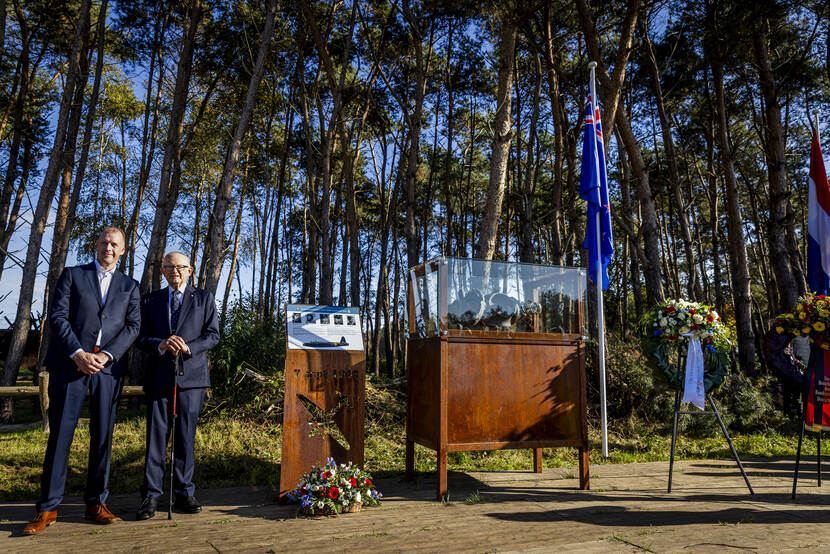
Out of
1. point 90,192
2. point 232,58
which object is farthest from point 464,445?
point 90,192

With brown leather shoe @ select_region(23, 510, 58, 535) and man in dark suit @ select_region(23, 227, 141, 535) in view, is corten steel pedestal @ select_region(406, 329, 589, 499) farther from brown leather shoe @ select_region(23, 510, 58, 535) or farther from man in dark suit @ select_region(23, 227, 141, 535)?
brown leather shoe @ select_region(23, 510, 58, 535)

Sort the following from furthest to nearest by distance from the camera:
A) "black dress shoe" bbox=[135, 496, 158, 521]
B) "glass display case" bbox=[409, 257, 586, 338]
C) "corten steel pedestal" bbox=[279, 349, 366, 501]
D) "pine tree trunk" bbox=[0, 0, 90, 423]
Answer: "pine tree trunk" bbox=[0, 0, 90, 423] → "glass display case" bbox=[409, 257, 586, 338] → "corten steel pedestal" bbox=[279, 349, 366, 501] → "black dress shoe" bbox=[135, 496, 158, 521]

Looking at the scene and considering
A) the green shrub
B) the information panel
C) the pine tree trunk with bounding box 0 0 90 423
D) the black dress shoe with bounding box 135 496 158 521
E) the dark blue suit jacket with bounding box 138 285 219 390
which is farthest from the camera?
the pine tree trunk with bounding box 0 0 90 423

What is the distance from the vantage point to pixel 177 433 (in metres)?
3.59

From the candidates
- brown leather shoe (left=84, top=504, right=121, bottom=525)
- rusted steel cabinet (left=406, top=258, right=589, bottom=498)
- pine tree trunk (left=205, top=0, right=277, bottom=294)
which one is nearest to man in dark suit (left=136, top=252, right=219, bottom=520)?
brown leather shoe (left=84, top=504, right=121, bottom=525)

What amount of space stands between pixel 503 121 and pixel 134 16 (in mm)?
10344

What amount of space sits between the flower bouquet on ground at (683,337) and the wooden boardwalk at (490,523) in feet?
3.07

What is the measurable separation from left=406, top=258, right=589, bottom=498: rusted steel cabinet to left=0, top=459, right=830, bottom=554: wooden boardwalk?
437mm

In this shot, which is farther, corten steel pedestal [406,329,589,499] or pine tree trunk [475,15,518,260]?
pine tree trunk [475,15,518,260]

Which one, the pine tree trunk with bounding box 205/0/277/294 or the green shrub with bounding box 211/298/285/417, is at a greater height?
the pine tree trunk with bounding box 205/0/277/294

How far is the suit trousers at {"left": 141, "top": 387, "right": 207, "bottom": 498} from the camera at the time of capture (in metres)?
3.51

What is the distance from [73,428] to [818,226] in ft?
22.6

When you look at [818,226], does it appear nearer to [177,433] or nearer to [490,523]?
[490,523]

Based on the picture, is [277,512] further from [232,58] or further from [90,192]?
[90,192]
